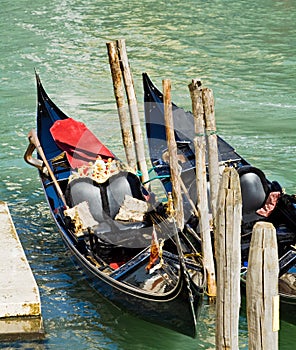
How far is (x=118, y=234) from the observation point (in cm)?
387

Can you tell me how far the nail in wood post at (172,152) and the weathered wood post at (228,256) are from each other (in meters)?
1.32

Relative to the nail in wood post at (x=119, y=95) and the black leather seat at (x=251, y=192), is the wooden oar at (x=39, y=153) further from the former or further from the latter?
the black leather seat at (x=251, y=192)

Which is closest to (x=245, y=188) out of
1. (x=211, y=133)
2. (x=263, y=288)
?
(x=211, y=133)

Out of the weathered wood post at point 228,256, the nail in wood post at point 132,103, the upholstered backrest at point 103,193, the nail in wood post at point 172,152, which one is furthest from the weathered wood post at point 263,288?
the nail in wood post at point 132,103

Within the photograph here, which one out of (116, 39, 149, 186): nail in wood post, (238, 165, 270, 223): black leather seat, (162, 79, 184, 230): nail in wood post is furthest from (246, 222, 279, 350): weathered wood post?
(116, 39, 149, 186): nail in wood post

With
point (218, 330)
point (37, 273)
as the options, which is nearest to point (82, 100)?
point (37, 273)

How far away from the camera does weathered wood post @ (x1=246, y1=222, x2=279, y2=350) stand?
7.21 ft

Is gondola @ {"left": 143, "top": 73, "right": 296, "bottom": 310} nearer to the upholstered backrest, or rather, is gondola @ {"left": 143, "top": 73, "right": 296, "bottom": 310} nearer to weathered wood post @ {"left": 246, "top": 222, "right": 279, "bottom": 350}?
the upholstered backrest

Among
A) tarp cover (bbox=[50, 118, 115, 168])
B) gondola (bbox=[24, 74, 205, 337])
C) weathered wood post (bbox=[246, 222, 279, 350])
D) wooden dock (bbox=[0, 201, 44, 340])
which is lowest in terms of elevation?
wooden dock (bbox=[0, 201, 44, 340])

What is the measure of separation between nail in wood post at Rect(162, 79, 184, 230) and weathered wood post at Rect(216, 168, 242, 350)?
132 cm

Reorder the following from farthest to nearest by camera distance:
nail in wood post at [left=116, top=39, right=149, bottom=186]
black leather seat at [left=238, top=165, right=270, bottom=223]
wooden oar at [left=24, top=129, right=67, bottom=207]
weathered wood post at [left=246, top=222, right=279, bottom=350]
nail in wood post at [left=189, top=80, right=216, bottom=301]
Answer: nail in wood post at [left=116, top=39, right=149, bottom=186] → wooden oar at [left=24, top=129, right=67, bottom=207] → black leather seat at [left=238, top=165, right=270, bottom=223] → nail in wood post at [left=189, top=80, right=216, bottom=301] → weathered wood post at [left=246, top=222, right=279, bottom=350]

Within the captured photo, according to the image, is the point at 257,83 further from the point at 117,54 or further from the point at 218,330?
the point at 218,330

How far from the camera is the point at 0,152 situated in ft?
20.2

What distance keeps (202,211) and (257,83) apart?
14.9 ft
